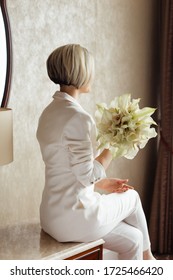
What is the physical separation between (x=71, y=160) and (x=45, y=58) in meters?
0.90

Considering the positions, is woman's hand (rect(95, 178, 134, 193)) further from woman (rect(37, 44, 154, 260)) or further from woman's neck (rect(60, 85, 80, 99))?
woman's neck (rect(60, 85, 80, 99))

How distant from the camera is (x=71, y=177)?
8.46ft

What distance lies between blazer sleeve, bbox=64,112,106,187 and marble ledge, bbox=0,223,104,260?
33 centimetres

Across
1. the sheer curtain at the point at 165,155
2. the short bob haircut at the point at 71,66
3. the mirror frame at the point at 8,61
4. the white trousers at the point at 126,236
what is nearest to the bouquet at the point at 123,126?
the short bob haircut at the point at 71,66

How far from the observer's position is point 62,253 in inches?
98.3

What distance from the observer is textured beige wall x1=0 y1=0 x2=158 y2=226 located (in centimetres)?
308

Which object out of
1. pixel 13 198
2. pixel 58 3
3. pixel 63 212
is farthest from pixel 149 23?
pixel 63 212

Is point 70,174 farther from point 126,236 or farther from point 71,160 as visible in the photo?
point 126,236

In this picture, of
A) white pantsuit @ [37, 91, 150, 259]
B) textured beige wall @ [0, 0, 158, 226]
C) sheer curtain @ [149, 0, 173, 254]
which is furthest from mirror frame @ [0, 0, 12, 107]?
sheer curtain @ [149, 0, 173, 254]

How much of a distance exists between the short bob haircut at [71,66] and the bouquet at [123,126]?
0.60 feet

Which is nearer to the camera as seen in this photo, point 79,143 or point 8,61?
point 79,143

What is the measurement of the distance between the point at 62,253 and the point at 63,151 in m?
0.44

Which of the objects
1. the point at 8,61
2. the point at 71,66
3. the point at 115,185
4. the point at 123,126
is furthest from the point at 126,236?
the point at 8,61
